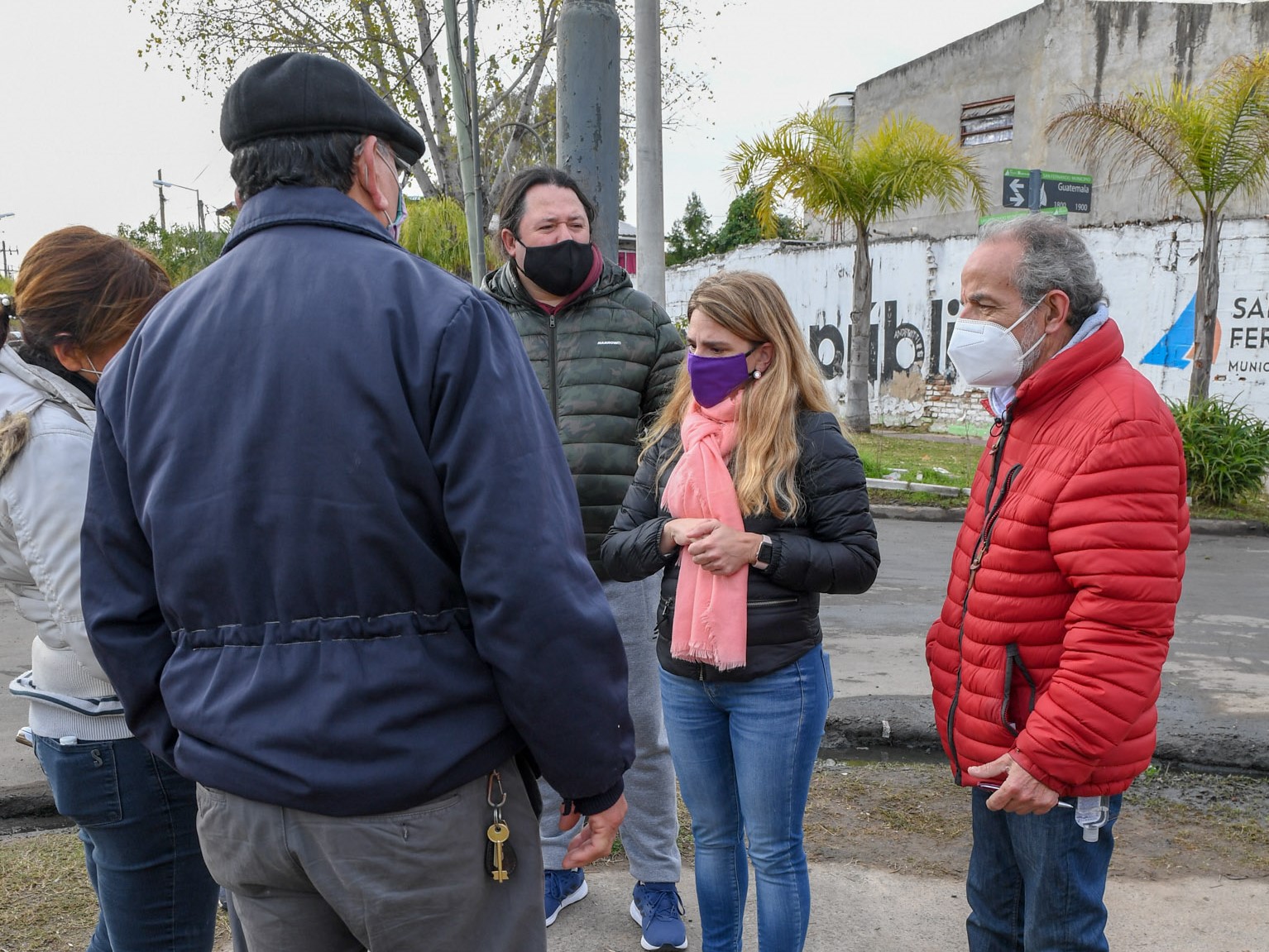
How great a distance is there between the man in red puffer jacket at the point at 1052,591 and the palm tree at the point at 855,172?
529 inches

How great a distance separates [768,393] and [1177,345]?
15.6 meters

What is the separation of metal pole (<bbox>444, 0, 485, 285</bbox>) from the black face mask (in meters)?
6.71

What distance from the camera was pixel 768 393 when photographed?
8.92ft

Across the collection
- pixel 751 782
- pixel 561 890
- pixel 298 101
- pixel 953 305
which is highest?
pixel 298 101

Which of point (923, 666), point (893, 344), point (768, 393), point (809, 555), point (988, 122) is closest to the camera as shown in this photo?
point (809, 555)

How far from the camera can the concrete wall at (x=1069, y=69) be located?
1888cm

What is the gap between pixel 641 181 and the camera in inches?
276

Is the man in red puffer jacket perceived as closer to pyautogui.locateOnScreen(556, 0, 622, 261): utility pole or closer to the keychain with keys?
the keychain with keys

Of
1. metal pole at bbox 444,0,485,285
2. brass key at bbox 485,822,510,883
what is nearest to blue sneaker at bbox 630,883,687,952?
brass key at bbox 485,822,510,883

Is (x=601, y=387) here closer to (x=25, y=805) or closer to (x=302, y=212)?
(x=302, y=212)

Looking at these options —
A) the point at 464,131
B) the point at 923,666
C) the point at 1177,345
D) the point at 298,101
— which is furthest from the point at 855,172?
the point at 298,101

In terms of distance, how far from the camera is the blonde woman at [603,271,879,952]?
2.64 meters

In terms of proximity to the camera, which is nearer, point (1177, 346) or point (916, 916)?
point (916, 916)

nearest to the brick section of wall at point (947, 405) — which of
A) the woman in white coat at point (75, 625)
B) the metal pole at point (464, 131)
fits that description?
the metal pole at point (464, 131)
